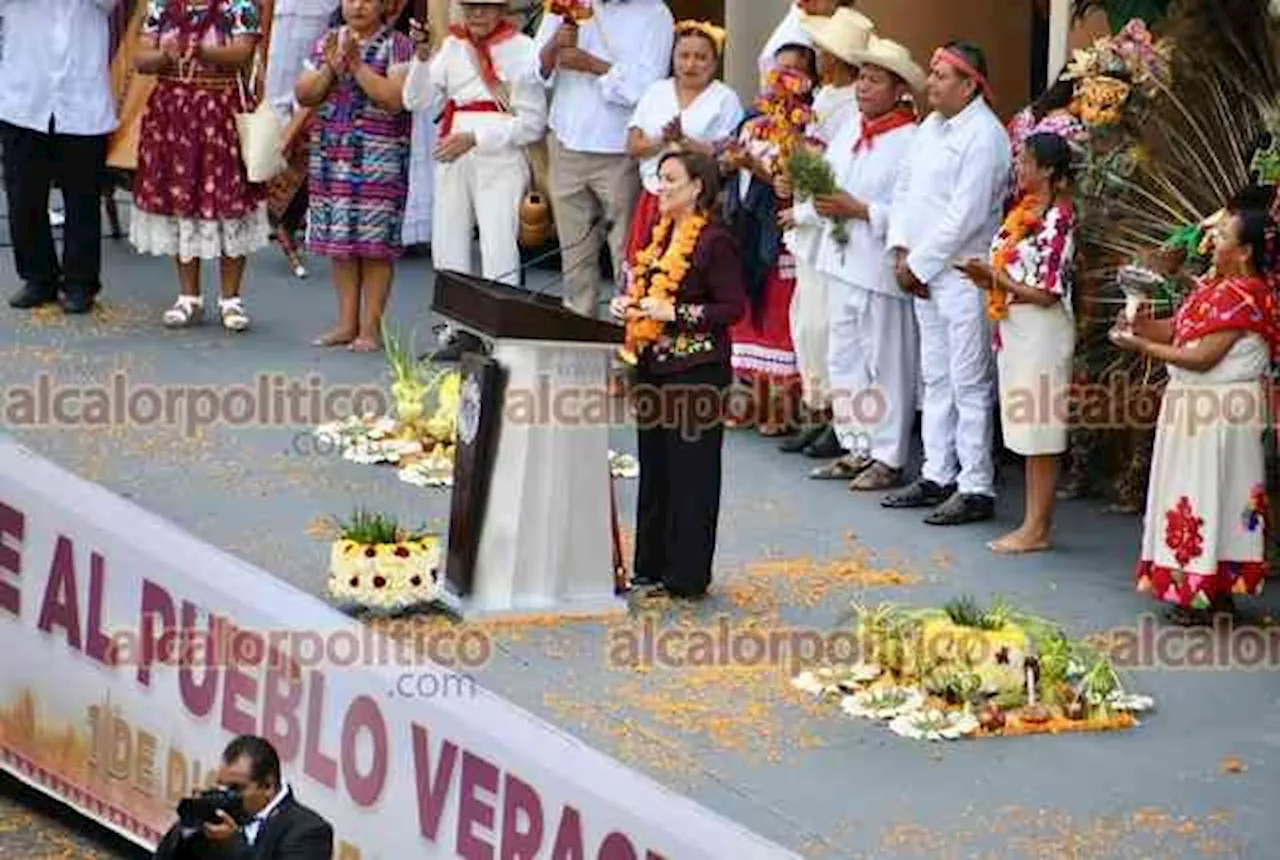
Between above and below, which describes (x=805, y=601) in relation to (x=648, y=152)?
below

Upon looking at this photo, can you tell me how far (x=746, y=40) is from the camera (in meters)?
16.8

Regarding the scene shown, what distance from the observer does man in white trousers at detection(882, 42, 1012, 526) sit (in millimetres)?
13273

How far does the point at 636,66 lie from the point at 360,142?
145cm

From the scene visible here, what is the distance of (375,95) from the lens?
51.5 feet

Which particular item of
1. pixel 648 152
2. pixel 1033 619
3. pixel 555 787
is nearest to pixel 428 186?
pixel 648 152

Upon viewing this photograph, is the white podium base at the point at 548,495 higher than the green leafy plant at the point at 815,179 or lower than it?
lower

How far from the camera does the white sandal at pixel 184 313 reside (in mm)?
16609

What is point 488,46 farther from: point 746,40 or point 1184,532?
point 1184,532

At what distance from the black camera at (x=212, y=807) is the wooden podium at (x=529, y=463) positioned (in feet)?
10.9

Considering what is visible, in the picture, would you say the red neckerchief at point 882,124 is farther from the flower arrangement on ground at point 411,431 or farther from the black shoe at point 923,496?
the flower arrangement on ground at point 411,431

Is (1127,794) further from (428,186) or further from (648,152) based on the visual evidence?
(428,186)

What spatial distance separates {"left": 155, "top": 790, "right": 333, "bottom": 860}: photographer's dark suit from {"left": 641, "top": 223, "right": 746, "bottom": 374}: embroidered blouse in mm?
3596

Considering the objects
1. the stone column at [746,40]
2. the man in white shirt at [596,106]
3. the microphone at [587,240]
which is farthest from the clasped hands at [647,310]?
the stone column at [746,40]

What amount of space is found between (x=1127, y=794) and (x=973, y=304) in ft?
11.2
